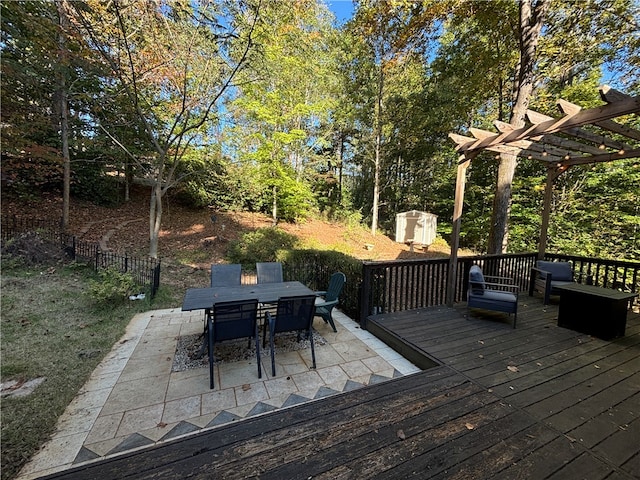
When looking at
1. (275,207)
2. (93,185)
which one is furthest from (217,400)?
(93,185)

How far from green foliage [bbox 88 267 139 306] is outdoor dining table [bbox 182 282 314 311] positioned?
1.85 m

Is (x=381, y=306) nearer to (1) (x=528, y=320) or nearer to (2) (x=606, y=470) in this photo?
(1) (x=528, y=320)

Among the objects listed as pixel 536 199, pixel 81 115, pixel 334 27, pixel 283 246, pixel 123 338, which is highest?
pixel 334 27

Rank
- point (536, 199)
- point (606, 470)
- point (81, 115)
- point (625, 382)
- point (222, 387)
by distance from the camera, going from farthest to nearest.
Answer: point (536, 199) → point (81, 115) → point (222, 387) → point (625, 382) → point (606, 470)

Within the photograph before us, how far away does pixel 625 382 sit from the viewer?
Answer: 97.4 inches

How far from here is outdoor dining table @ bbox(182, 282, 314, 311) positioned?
337 centimetres

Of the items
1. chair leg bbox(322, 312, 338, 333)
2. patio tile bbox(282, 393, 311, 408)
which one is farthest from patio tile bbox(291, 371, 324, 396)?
chair leg bbox(322, 312, 338, 333)

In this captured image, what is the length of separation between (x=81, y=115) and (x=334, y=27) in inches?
443

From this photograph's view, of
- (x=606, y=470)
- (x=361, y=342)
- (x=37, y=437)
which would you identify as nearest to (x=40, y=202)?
(x=37, y=437)

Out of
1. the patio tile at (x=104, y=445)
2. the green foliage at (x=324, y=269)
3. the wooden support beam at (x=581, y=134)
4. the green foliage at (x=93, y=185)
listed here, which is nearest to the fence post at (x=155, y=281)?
the green foliage at (x=324, y=269)

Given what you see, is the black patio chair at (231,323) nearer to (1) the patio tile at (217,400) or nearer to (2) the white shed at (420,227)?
(1) the patio tile at (217,400)

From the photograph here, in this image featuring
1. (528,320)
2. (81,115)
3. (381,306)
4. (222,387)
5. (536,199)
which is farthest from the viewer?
(536,199)

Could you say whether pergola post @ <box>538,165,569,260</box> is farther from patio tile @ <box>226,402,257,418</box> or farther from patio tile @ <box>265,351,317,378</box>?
patio tile @ <box>226,402,257,418</box>

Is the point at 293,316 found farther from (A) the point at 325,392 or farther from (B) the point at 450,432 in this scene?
(B) the point at 450,432
